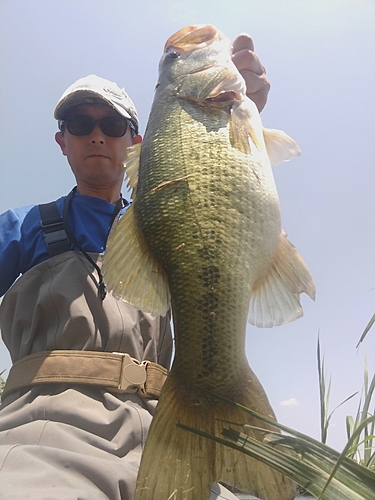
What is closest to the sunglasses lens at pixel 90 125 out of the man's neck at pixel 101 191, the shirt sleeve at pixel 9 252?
the man's neck at pixel 101 191

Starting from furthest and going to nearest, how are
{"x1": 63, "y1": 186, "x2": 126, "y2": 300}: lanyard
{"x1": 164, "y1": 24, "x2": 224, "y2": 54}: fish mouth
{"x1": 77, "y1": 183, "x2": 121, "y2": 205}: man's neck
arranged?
{"x1": 77, "y1": 183, "x2": 121, "y2": 205}: man's neck
{"x1": 164, "y1": 24, "x2": 224, "y2": 54}: fish mouth
{"x1": 63, "y1": 186, "x2": 126, "y2": 300}: lanyard

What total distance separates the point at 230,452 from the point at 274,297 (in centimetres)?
61

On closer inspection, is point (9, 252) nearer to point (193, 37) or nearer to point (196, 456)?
point (196, 456)

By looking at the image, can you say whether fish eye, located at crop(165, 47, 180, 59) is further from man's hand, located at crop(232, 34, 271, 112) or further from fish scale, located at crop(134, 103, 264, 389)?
fish scale, located at crop(134, 103, 264, 389)

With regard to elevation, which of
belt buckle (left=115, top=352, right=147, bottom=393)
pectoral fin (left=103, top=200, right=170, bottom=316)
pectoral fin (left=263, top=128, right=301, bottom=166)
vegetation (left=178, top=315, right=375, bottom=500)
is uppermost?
pectoral fin (left=263, top=128, right=301, bottom=166)

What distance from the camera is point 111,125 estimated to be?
9.30 feet

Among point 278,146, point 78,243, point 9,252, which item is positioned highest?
point 278,146

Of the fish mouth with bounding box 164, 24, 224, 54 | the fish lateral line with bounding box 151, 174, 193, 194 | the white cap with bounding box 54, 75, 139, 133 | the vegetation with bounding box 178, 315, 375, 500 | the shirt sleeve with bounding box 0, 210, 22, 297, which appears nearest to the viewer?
the vegetation with bounding box 178, 315, 375, 500

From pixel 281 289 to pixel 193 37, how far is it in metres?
1.74

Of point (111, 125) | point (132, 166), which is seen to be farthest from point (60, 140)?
point (132, 166)

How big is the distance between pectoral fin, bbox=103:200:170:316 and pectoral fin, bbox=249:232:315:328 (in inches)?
14.4

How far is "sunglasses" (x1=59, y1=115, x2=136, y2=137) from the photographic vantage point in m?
2.80

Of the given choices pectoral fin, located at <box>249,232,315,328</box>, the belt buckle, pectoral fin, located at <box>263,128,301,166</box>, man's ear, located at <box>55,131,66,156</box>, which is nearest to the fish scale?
pectoral fin, located at <box>249,232,315,328</box>

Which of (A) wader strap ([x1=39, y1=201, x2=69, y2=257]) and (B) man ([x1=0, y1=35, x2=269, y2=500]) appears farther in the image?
(A) wader strap ([x1=39, y1=201, x2=69, y2=257])
